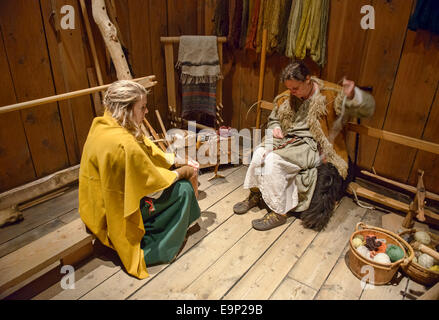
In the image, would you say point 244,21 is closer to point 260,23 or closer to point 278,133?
point 260,23

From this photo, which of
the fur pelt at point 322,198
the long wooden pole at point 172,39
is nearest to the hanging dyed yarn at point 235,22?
the long wooden pole at point 172,39

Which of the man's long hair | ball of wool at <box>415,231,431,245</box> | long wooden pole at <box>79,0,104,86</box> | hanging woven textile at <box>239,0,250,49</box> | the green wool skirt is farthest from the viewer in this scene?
hanging woven textile at <box>239,0,250,49</box>

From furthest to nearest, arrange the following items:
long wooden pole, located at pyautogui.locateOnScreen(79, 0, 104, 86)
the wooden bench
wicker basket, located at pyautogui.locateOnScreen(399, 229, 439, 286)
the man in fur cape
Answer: long wooden pole, located at pyautogui.locateOnScreen(79, 0, 104, 86)
the man in fur cape
wicker basket, located at pyautogui.locateOnScreen(399, 229, 439, 286)
the wooden bench

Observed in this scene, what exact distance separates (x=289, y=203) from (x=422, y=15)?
5.22 ft

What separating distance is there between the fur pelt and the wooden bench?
152cm

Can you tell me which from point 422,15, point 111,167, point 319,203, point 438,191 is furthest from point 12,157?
point 438,191

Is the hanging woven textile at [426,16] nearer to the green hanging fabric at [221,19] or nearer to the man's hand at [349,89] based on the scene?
the man's hand at [349,89]

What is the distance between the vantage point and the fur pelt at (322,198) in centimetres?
235

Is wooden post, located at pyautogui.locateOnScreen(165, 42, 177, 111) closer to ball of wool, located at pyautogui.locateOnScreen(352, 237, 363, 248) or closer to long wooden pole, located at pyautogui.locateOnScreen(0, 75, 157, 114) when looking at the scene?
long wooden pole, located at pyautogui.locateOnScreen(0, 75, 157, 114)

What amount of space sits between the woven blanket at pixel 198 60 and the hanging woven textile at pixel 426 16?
1655 mm

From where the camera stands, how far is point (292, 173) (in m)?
2.35

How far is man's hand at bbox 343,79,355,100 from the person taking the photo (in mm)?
2207

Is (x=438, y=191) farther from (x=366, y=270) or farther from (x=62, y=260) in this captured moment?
(x=62, y=260)

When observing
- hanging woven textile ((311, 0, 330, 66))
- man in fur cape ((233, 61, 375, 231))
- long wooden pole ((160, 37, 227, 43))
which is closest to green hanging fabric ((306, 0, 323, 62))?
hanging woven textile ((311, 0, 330, 66))
